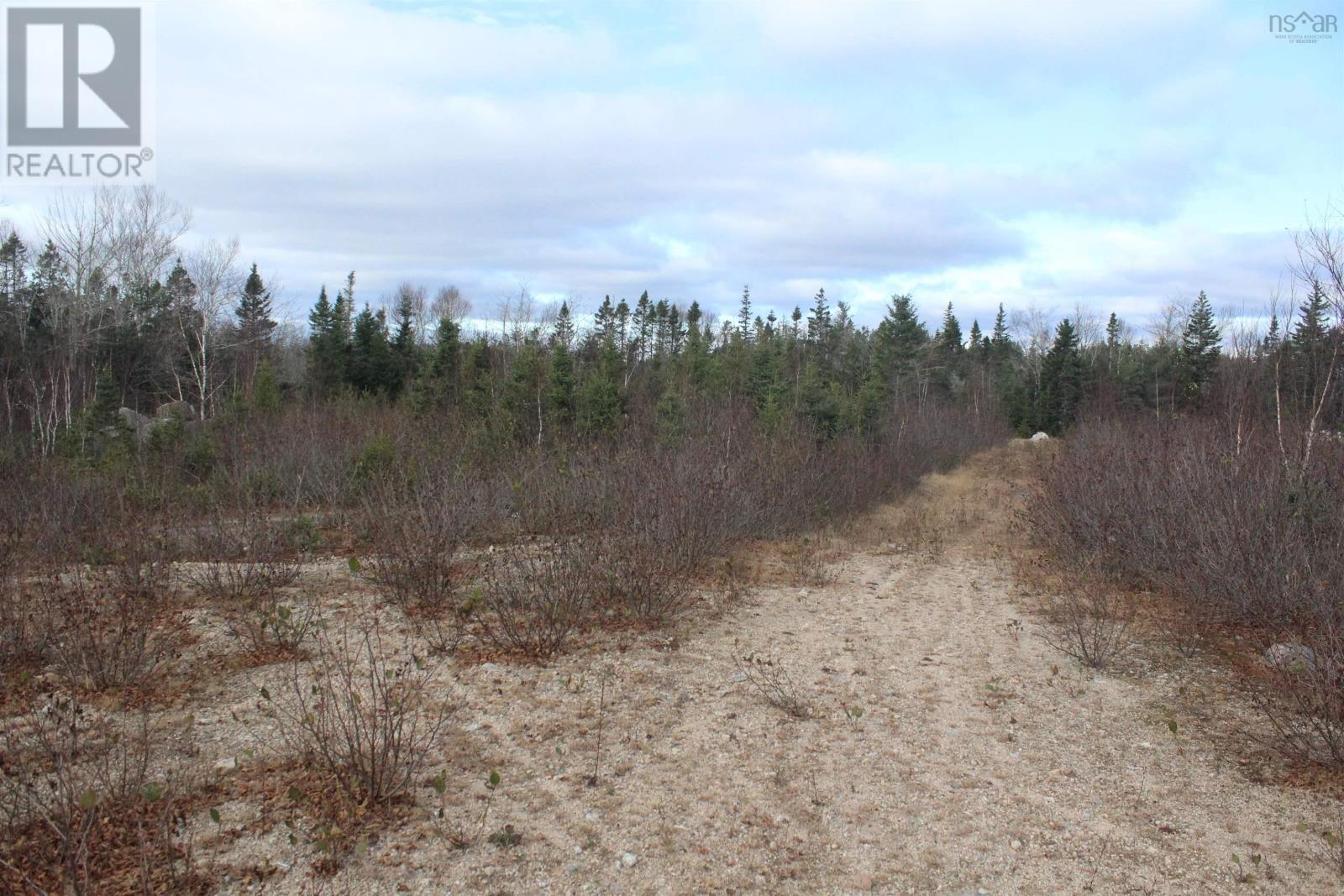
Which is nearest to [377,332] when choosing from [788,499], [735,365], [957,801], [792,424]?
[735,365]

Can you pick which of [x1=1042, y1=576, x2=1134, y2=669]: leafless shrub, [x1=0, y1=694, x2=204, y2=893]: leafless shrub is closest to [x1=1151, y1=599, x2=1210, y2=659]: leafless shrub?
[x1=1042, y1=576, x2=1134, y2=669]: leafless shrub

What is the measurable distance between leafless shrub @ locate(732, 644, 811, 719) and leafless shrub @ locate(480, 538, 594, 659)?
1313 mm

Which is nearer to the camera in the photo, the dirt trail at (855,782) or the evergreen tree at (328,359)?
the dirt trail at (855,782)

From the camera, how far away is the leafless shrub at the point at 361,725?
3.81 meters

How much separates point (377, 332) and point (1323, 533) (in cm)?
3266

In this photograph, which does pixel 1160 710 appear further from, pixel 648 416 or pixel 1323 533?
pixel 648 416

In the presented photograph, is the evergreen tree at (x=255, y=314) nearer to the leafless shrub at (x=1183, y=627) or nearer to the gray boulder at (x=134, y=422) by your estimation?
the gray boulder at (x=134, y=422)

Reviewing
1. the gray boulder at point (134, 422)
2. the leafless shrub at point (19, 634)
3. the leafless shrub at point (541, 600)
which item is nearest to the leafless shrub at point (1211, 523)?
the leafless shrub at point (541, 600)

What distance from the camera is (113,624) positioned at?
238 inches

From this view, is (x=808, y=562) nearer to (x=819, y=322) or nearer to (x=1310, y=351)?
(x=1310, y=351)

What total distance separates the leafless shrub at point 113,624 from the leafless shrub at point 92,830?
2.24ft

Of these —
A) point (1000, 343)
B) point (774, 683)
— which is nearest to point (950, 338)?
point (1000, 343)

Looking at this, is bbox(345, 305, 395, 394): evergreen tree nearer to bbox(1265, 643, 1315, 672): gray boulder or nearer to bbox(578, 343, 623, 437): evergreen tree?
bbox(578, 343, 623, 437): evergreen tree

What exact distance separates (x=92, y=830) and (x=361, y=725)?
115 cm
